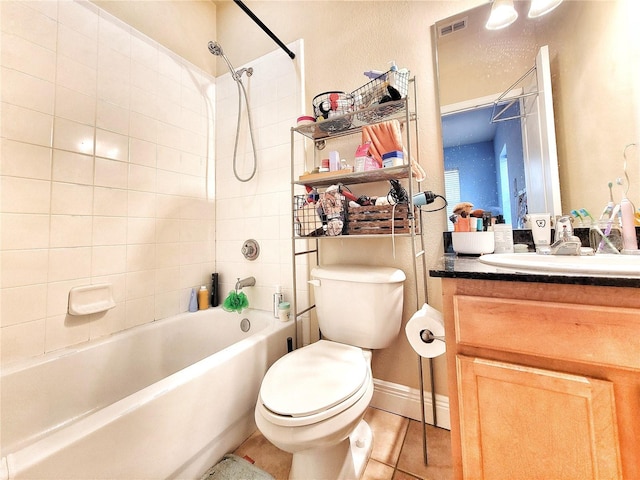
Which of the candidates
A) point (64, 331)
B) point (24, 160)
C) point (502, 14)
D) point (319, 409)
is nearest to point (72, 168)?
point (24, 160)

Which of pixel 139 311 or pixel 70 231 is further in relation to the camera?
pixel 139 311

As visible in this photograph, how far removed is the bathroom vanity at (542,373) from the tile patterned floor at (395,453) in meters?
0.43

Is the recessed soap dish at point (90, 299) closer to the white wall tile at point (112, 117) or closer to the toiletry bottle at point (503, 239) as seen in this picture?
the white wall tile at point (112, 117)

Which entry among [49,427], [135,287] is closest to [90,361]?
[49,427]

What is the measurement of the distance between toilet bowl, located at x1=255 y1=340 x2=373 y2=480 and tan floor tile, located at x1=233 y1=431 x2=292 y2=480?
0.08 metres

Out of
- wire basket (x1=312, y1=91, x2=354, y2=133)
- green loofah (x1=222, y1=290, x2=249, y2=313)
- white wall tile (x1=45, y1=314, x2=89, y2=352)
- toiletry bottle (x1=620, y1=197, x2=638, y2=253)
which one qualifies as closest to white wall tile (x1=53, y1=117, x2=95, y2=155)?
white wall tile (x1=45, y1=314, x2=89, y2=352)

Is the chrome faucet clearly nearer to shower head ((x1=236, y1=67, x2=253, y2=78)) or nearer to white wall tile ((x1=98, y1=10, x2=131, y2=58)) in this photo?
shower head ((x1=236, y1=67, x2=253, y2=78))

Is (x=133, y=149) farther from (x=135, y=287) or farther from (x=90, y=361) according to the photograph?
(x=90, y=361)

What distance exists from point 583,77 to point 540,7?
329 mm

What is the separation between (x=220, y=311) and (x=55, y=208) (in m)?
0.96

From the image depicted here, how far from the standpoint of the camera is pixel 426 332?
83 centimetres

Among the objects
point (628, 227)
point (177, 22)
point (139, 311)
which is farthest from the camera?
point (177, 22)

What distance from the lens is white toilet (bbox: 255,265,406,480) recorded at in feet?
2.40

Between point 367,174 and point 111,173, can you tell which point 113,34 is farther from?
point 367,174
